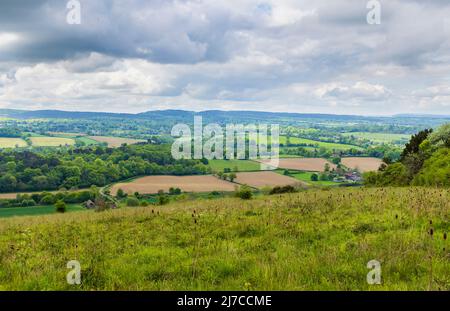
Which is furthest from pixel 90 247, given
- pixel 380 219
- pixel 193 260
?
pixel 380 219

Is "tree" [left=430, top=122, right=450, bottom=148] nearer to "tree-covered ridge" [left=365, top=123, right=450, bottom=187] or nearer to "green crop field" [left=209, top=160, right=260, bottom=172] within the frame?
"tree-covered ridge" [left=365, top=123, right=450, bottom=187]

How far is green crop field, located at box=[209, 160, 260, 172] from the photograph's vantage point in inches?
3641

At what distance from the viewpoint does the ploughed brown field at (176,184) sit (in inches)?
2803

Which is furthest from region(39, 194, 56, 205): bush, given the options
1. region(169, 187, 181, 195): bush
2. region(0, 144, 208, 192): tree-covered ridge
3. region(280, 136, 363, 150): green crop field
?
region(280, 136, 363, 150): green crop field

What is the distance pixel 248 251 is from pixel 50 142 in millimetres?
177488

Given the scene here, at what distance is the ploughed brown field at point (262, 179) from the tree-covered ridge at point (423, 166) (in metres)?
27.0

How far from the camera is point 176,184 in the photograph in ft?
257

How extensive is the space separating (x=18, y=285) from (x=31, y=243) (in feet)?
12.6

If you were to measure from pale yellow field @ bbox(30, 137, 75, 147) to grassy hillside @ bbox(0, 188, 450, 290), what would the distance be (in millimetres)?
163252

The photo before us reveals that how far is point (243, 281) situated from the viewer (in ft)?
18.0

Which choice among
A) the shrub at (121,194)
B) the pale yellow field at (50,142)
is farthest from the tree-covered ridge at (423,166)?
the pale yellow field at (50,142)
